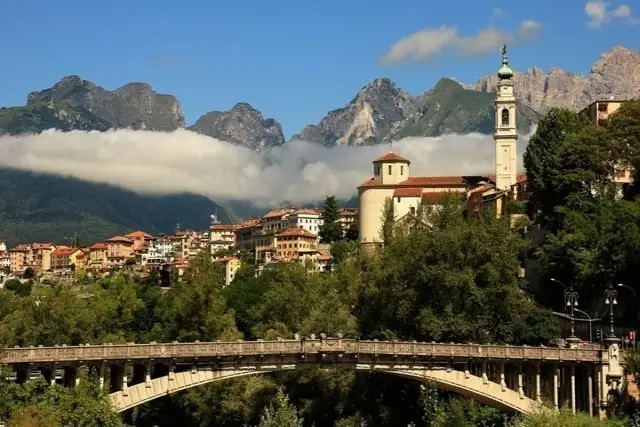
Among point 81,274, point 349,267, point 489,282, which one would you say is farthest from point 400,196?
point 81,274

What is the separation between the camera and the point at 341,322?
2552 inches

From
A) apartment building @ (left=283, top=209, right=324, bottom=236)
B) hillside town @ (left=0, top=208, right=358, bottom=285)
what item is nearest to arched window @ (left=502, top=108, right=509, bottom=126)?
hillside town @ (left=0, top=208, right=358, bottom=285)

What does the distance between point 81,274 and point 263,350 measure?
136 metres

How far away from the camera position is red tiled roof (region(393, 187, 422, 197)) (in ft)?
401

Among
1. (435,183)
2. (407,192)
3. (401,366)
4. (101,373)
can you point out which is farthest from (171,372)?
(435,183)

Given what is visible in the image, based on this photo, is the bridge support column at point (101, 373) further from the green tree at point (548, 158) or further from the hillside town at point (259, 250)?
the hillside town at point (259, 250)

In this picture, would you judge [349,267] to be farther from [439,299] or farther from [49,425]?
[49,425]

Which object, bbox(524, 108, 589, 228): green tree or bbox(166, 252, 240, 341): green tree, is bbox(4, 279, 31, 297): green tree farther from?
bbox(524, 108, 589, 228): green tree

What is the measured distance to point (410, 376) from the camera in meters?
47.9

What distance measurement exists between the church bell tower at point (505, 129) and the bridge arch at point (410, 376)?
7017 centimetres

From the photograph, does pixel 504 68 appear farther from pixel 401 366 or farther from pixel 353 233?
pixel 401 366

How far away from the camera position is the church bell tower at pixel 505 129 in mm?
116625

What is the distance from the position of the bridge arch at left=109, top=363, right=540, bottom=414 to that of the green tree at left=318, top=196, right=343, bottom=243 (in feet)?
318

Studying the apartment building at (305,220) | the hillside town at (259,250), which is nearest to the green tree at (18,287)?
the hillside town at (259,250)
